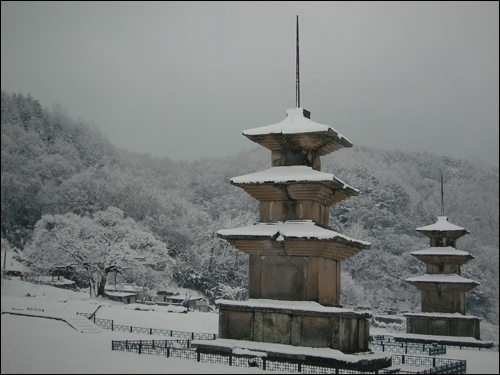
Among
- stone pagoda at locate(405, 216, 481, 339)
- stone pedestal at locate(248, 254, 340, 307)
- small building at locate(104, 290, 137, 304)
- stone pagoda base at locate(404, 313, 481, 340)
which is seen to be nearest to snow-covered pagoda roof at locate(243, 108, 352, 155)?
stone pedestal at locate(248, 254, 340, 307)

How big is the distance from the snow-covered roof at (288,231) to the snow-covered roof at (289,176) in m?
1.54

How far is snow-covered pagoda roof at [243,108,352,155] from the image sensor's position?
1970 cm

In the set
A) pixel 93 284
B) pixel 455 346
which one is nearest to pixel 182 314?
pixel 93 284

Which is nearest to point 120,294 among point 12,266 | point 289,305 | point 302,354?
point 12,266

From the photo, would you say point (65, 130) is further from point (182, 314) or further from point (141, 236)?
point (182, 314)

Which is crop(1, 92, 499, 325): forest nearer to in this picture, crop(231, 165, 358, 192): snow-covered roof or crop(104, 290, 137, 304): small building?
crop(104, 290, 137, 304): small building

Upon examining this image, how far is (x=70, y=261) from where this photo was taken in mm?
53625

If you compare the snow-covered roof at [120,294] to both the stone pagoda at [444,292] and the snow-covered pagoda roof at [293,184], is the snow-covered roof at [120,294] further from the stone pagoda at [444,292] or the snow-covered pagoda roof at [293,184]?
the snow-covered pagoda roof at [293,184]

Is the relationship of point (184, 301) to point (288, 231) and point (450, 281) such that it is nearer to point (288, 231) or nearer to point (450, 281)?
point (450, 281)

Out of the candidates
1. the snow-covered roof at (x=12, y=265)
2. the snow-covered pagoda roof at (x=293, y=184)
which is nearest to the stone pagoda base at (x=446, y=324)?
the snow-covered pagoda roof at (x=293, y=184)

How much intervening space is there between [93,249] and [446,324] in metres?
31.3

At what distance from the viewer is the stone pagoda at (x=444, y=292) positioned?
37562 millimetres

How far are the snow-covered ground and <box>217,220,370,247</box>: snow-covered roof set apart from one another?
4358mm

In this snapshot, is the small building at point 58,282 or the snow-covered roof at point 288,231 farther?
the small building at point 58,282
